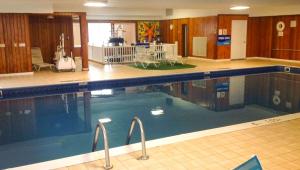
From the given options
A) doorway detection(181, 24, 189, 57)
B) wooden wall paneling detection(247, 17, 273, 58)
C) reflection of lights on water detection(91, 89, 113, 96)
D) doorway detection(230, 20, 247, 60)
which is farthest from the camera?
doorway detection(181, 24, 189, 57)

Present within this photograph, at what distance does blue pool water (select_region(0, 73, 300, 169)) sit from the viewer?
4.88 m

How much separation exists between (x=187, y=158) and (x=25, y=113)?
4351mm

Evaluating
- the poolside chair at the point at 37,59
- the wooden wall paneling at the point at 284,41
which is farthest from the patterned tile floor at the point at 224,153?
the wooden wall paneling at the point at 284,41

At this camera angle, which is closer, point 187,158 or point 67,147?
point 187,158

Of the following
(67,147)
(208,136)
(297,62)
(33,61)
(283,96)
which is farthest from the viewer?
(297,62)

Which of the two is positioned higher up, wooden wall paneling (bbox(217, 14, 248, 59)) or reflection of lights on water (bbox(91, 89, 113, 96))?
wooden wall paneling (bbox(217, 14, 248, 59))

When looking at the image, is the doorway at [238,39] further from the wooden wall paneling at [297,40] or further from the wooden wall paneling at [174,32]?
the wooden wall paneling at [174,32]

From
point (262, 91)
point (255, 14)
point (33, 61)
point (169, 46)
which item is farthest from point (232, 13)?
point (33, 61)

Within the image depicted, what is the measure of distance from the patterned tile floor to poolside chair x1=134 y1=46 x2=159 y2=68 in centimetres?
789

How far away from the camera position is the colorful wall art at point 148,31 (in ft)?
57.7

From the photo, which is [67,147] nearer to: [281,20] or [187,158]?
[187,158]

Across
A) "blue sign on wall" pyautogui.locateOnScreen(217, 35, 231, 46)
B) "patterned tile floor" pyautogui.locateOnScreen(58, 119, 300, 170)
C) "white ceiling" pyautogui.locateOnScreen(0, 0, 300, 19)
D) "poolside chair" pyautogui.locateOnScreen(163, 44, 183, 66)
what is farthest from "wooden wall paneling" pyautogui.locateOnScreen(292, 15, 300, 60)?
"patterned tile floor" pyautogui.locateOnScreen(58, 119, 300, 170)

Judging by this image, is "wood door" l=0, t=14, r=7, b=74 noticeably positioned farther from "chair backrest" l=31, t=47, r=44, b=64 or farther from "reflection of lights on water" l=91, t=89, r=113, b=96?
"reflection of lights on water" l=91, t=89, r=113, b=96

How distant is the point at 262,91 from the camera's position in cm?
863
